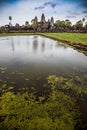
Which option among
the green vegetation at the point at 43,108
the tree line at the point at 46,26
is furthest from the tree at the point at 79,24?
the green vegetation at the point at 43,108

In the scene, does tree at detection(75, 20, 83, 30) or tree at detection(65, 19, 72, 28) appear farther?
tree at detection(65, 19, 72, 28)

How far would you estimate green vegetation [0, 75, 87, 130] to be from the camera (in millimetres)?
4199

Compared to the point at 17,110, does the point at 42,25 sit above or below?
above

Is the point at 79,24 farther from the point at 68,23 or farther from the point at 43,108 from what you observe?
the point at 43,108

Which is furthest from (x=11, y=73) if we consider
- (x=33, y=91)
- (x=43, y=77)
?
(x=33, y=91)

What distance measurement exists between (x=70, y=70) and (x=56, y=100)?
4.61 m

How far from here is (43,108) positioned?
4988 millimetres

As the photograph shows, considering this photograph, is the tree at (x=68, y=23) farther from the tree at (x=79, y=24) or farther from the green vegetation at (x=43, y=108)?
the green vegetation at (x=43, y=108)

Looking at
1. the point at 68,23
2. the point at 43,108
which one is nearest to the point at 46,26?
the point at 68,23

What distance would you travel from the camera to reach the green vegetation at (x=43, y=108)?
4199 mm

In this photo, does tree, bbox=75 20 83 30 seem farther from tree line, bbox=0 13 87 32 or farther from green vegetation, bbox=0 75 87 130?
green vegetation, bbox=0 75 87 130

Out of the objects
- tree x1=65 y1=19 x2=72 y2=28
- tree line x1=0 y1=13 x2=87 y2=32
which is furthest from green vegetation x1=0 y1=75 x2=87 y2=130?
tree x1=65 y1=19 x2=72 y2=28

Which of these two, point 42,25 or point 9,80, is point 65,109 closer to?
point 9,80

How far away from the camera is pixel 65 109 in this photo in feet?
16.3
